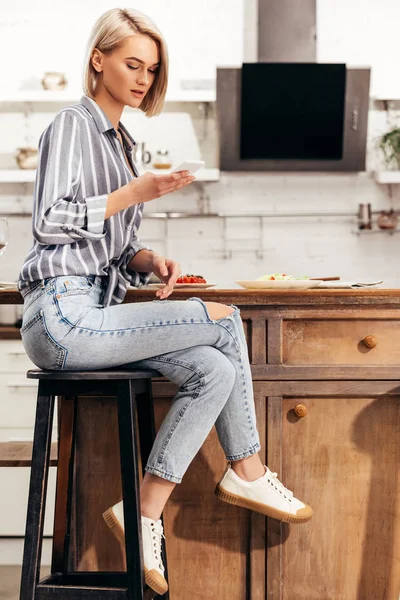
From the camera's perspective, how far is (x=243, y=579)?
7.02 ft

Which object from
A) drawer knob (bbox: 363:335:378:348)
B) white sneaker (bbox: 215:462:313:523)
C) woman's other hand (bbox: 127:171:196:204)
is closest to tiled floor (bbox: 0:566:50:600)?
white sneaker (bbox: 215:462:313:523)

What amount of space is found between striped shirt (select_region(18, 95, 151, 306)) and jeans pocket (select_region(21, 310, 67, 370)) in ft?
0.34

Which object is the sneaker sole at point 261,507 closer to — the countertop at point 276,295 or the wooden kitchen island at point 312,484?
the wooden kitchen island at point 312,484

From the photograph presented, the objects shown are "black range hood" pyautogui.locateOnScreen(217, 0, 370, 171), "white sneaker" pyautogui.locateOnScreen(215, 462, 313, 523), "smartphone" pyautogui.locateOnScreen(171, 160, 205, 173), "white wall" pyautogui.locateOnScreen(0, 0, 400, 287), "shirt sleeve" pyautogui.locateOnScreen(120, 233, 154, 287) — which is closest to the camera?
"smartphone" pyautogui.locateOnScreen(171, 160, 205, 173)

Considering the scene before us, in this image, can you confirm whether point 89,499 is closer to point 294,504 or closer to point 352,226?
point 294,504

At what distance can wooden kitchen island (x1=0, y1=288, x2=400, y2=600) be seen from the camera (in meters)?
2.12

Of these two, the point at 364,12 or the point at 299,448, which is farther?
the point at 364,12

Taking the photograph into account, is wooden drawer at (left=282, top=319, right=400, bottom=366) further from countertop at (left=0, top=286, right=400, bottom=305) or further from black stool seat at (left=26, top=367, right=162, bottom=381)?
black stool seat at (left=26, top=367, right=162, bottom=381)

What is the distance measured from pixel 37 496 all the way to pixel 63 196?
68 cm

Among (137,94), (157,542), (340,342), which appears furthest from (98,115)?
(157,542)

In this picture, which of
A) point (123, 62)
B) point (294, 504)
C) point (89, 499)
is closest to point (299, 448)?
point (294, 504)

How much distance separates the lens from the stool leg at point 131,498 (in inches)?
65.8

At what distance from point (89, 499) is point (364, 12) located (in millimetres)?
3558

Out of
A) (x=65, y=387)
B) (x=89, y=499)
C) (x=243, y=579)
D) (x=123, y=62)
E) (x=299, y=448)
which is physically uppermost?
(x=123, y=62)
